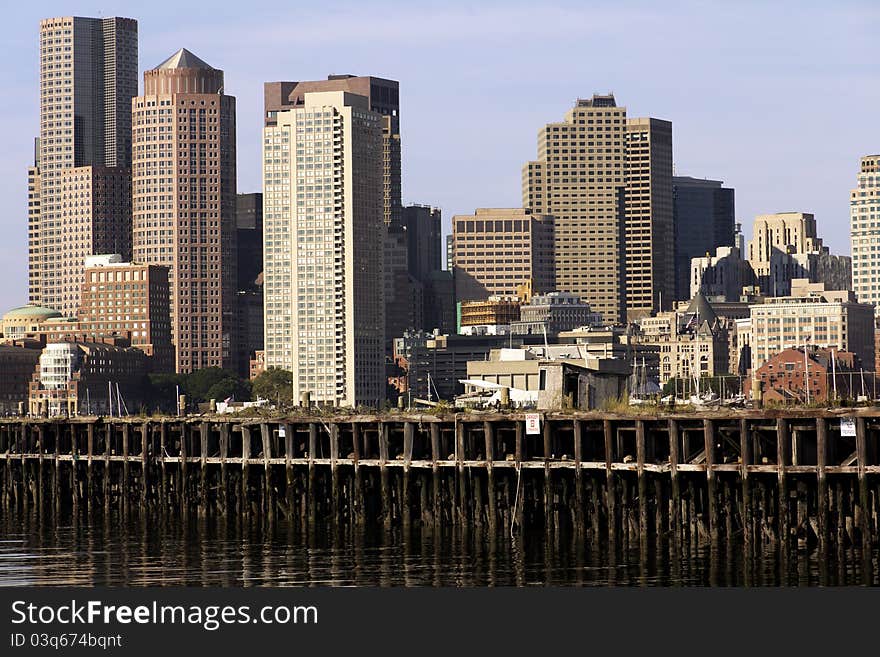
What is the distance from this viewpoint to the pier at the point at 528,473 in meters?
77.4

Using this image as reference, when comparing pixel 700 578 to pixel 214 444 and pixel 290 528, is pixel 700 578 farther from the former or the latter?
pixel 214 444

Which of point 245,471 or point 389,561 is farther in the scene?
point 245,471

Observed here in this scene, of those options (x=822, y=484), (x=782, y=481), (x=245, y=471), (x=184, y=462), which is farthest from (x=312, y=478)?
(x=822, y=484)

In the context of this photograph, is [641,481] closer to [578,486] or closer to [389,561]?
[578,486]

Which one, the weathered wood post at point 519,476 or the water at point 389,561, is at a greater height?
the weathered wood post at point 519,476

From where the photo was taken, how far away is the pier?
77.4 metres

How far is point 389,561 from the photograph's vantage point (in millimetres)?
77812

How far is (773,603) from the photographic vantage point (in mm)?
57094

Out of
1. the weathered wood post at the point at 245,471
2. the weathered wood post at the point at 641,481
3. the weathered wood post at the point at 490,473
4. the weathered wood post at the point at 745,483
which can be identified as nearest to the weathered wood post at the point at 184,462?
the weathered wood post at the point at 245,471

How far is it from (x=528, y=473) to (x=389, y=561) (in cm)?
1275

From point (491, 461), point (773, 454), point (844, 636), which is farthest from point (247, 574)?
point (844, 636)

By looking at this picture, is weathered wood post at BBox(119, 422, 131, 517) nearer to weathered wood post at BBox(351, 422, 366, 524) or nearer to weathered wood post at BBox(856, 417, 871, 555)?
weathered wood post at BBox(351, 422, 366, 524)

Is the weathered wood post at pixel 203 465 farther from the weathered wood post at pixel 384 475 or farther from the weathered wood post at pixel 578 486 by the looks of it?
the weathered wood post at pixel 578 486

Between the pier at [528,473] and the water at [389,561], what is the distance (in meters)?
1.62
